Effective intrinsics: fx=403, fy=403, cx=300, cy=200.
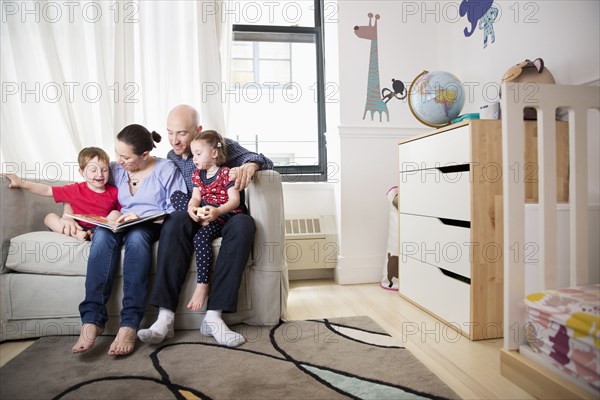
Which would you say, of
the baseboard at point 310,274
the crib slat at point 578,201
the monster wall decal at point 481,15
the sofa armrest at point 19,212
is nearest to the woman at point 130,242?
the sofa armrest at point 19,212

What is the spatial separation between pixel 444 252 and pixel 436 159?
381mm

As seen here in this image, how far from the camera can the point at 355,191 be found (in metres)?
2.36

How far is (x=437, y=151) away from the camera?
165 cm

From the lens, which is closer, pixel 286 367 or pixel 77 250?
pixel 286 367

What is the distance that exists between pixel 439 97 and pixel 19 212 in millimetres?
1760

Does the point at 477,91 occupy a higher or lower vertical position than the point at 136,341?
higher

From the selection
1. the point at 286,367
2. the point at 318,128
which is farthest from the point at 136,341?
the point at 318,128

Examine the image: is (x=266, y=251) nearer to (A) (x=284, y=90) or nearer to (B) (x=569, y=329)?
(B) (x=569, y=329)

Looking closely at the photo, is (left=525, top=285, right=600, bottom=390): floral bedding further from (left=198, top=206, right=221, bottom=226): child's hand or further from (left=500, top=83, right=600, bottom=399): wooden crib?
(left=198, top=206, right=221, bottom=226): child's hand

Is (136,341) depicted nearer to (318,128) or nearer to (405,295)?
(405,295)

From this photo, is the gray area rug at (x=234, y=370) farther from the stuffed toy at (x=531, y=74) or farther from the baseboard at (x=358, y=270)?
the stuffed toy at (x=531, y=74)

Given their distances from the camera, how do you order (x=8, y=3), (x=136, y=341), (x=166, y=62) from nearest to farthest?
(x=136, y=341) < (x=8, y=3) < (x=166, y=62)

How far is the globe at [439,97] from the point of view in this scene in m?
1.76

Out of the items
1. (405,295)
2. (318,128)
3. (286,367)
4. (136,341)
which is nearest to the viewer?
(286,367)
